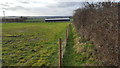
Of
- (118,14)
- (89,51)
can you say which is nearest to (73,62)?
(89,51)

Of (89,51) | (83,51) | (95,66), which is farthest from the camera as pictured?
(83,51)

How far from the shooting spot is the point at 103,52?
4.27 metres

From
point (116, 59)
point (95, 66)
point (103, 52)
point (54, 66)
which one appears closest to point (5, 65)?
point (54, 66)

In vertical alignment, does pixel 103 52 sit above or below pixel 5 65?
above

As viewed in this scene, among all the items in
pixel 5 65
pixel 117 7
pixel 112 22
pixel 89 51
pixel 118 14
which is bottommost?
pixel 5 65

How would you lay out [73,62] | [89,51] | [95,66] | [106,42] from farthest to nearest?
[89,51] → [73,62] → [95,66] → [106,42]

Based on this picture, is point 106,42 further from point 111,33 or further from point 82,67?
point 82,67

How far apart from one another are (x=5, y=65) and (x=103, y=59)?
3.93 meters

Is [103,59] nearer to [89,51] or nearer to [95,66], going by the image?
Result: [95,66]

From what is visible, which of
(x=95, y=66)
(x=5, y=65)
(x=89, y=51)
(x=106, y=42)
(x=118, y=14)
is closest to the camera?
(x=118, y=14)

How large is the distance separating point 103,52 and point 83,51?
1.97m

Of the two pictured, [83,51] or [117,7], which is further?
[83,51]

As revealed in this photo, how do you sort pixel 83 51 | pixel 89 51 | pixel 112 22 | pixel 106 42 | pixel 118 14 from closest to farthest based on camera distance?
pixel 118 14 < pixel 112 22 < pixel 106 42 < pixel 89 51 < pixel 83 51

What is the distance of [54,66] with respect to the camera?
4738 mm
